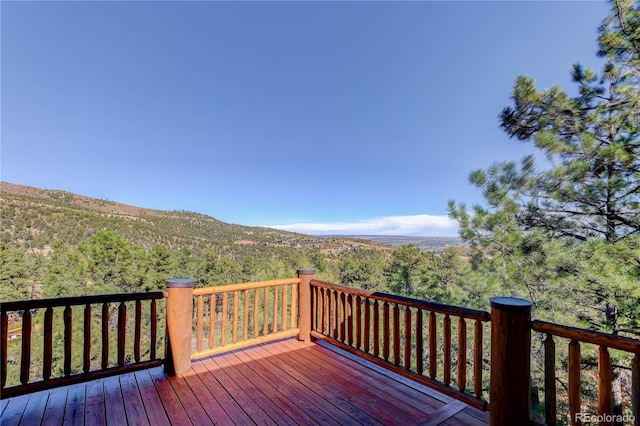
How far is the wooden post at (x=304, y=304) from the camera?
3.82m

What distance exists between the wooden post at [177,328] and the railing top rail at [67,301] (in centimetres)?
20

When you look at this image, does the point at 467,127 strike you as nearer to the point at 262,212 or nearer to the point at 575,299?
the point at 575,299

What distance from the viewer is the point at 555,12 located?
564cm

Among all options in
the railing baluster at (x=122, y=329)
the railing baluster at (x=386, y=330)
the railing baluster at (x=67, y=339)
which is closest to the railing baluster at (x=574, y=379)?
the railing baluster at (x=386, y=330)

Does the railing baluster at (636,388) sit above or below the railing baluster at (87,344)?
above

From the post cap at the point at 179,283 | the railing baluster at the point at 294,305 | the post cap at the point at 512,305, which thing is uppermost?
the post cap at the point at 512,305

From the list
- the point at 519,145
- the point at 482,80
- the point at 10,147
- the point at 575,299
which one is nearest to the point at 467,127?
the point at 482,80

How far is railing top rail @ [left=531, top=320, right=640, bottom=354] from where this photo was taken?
1441mm

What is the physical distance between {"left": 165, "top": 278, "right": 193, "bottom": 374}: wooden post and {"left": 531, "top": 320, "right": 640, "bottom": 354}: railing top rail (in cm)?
311

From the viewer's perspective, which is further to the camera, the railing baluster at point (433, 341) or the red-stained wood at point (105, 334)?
the red-stained wood at point (105, 334)

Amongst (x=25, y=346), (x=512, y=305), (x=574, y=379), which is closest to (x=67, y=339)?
(x=25, y=346)

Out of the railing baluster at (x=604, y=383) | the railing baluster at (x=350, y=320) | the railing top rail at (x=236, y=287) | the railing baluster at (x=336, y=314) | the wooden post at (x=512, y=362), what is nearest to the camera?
the railing baluster at (x=604, y=383)

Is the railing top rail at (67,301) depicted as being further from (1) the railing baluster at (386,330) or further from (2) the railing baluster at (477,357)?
(2) the railing baluster at (477,357)

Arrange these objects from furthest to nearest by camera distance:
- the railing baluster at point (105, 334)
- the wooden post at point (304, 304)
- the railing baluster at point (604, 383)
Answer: the wooden post at point (304, 304)
the railing baluster at point (105, 334)
the railing baluster at point (604, 383)
